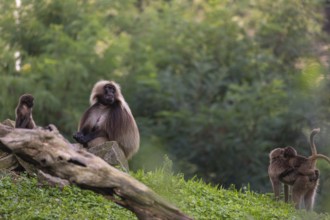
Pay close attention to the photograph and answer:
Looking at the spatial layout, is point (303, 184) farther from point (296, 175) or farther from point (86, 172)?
point (86, 172)

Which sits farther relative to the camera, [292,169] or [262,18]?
[262,18]

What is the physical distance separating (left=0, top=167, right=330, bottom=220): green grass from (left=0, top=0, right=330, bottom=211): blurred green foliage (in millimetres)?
9181

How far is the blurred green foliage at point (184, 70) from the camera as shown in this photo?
21.6 metres

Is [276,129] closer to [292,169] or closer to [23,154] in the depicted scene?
[292,169]

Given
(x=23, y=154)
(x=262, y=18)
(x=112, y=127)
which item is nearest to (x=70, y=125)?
(x=262, y=18)

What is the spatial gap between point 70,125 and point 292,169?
432 inches

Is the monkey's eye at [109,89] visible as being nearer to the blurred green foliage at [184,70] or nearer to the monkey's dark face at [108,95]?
the monkey's dark face at [108,95]

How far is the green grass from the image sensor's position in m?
8.49

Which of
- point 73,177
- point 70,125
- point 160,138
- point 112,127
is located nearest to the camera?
point 73,177

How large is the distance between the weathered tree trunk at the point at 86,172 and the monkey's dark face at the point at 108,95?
4434 millimetres

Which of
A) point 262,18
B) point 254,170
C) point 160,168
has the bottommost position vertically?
point 254,170

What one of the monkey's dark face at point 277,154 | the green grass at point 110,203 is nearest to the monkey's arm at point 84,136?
the green grass at point 110,203

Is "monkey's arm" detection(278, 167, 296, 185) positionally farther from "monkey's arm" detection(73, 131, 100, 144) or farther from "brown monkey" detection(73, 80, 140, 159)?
"monkey's arm" detection(73, 131, 100, 144)

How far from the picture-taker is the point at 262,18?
81.9 ft
